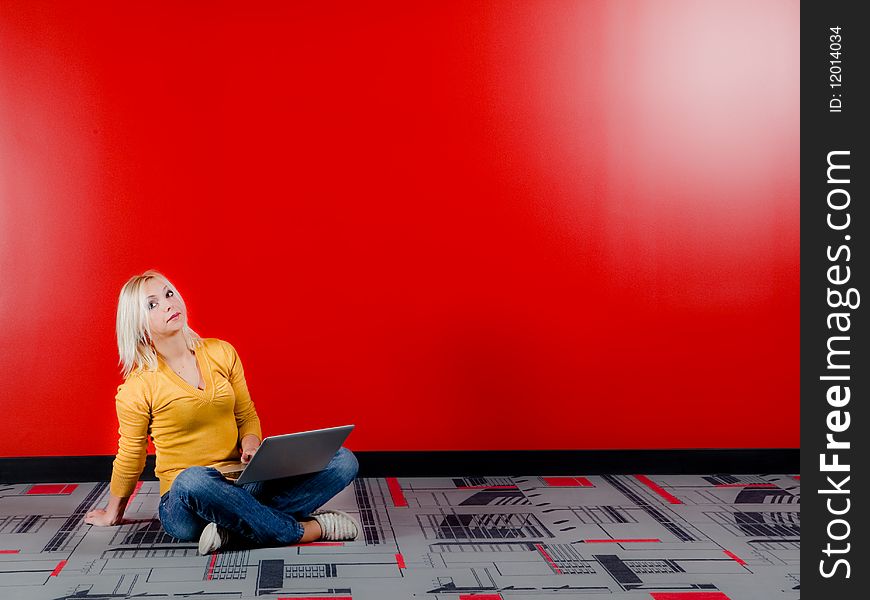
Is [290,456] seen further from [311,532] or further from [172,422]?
[172,422]

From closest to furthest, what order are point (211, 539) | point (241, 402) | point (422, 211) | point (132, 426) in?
point (211, 539), point (132, 426), point (241, 402), point (422, 211)

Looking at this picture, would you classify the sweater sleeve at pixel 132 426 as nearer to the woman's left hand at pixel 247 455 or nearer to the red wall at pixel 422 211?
the woman's left hand at pixel 247 455

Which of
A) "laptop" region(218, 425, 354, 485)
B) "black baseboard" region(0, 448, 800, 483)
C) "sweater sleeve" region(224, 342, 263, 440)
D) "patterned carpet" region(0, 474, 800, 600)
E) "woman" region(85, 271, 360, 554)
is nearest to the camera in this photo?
"patterned carpet" region(0, 474, 800, 600)

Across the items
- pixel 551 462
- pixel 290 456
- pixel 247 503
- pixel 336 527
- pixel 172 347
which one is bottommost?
pixel 551 462

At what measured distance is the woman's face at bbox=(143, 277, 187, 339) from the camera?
288 cm

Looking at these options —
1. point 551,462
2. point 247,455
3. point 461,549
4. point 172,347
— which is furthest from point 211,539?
point 551,462

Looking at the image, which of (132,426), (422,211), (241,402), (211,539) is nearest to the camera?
(211,539)

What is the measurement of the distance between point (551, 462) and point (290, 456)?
147cm

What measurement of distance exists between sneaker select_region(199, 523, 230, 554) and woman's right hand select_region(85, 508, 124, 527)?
44cm

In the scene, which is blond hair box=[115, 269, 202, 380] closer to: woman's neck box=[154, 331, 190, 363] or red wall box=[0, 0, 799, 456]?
woman's neck box=[154, 331, 190, 363]

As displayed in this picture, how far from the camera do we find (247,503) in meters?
2.75

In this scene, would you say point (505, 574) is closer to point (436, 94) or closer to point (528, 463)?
point (528, 463)

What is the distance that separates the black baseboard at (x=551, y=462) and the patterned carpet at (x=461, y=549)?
13 cm

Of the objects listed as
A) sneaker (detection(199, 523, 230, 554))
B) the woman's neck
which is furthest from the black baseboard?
sneaker (detection(199, 523, 230, 554))
